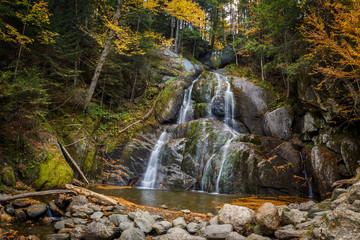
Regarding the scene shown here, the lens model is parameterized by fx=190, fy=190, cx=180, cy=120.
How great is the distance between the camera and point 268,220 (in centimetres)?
342

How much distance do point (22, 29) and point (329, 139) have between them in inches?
566

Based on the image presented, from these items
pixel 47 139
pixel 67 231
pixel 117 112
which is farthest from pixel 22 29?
pixel 67 231

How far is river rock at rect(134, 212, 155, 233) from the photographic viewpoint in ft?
13.4

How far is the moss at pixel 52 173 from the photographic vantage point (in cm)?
603

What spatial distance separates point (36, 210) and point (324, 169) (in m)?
9.88

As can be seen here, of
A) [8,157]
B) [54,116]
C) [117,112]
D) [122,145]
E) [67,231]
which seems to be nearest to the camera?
[67,231]

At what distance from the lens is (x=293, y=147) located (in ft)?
30.7

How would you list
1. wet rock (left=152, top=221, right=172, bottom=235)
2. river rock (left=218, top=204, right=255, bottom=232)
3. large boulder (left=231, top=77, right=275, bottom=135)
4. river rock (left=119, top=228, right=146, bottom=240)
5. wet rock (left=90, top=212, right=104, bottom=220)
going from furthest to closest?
large boulder (left=231, top=77, right=275, bottom=135) → wet rock (left=90, top=212, right=104, bottom=220) → wet rock (left=152, top=221, right=172, bottom=235) → river rock (left=218, top=204, right=255, bottom=232) → river rock (left=119, top=228, right=146, bottom=240)

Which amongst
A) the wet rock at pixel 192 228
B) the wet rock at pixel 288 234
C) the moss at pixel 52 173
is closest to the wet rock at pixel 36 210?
the moss at pixel 52 173

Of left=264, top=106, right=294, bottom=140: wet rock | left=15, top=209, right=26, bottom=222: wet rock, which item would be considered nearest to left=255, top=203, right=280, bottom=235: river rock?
left=15, top=209, right=26, bottom=222: wet rock

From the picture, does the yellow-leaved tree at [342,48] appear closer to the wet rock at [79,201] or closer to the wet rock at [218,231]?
the wet rock at [218,231]

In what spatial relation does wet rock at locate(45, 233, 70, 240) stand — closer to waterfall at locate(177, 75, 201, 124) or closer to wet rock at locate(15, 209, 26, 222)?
wet rock at locate(15, 209, 26, 222)

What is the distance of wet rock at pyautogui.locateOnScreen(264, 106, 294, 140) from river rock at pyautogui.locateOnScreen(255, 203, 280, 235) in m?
8.59

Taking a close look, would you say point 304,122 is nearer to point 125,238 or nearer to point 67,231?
point 125,238
